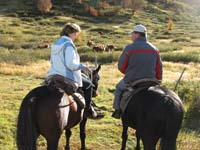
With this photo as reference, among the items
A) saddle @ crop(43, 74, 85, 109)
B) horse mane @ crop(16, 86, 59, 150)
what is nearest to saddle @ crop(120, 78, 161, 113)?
saddle @ crop(43, 74, 85, 109)

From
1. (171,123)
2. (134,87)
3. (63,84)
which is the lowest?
(171,123)

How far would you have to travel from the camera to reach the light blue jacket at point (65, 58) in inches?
283

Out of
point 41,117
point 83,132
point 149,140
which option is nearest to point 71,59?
point 41,117

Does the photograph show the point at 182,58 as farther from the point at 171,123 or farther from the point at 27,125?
the point at 27,125

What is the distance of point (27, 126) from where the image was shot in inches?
256

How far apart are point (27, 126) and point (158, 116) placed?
7.06 feet

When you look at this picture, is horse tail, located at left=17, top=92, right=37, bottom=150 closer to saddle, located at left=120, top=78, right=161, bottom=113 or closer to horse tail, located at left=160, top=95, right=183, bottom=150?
saddle, located at left=120, top=78, right=161, bottom=113

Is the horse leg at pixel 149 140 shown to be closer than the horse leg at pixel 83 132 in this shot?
Yes

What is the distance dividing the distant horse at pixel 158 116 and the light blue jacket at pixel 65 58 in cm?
128

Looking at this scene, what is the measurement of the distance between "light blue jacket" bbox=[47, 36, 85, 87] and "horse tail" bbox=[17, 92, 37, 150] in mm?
946

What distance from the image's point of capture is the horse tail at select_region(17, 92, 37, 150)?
21.3ft

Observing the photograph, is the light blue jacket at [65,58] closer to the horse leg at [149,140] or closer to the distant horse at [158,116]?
the distant horse at [158,116]

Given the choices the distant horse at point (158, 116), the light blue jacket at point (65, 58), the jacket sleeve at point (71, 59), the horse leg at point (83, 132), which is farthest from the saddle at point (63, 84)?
the horse leg at point (83, 132)

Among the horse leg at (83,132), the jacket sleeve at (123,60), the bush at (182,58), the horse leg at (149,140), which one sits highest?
the jacket sleeve at (123,60)
